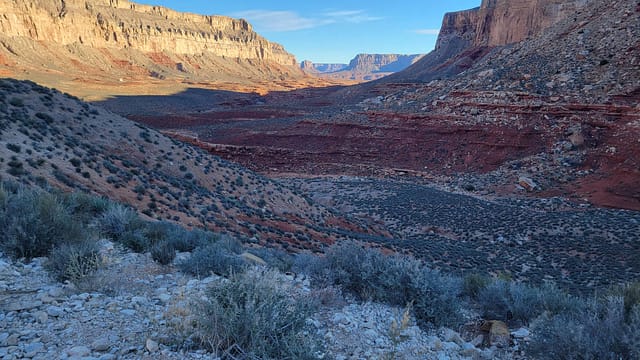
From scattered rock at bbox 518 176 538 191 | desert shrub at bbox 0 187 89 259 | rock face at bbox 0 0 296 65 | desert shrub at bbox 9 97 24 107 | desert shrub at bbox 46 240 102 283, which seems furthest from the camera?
rock face at bbox 0 0 296 65

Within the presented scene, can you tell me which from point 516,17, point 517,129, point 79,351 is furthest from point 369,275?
point 516,17

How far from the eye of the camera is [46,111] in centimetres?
1376

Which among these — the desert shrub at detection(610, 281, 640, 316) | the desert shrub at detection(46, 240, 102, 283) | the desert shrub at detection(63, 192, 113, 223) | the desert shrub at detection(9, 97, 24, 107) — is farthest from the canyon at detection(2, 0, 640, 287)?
the desert shrub at detection(610, 281, 640, 316)

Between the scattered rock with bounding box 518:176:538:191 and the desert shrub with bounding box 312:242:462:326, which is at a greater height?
the desert shrub with bounding box 312:242:462:326

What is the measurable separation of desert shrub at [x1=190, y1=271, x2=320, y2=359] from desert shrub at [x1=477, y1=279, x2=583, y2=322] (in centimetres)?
258

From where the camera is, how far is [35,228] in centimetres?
466

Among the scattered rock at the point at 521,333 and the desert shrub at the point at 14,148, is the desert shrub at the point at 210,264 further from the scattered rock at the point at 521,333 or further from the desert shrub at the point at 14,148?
the desert shrub at the point at 14,148

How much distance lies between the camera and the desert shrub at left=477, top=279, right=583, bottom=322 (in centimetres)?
457

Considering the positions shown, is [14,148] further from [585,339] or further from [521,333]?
[585,339]

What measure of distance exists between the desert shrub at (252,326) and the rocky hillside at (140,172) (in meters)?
6.33

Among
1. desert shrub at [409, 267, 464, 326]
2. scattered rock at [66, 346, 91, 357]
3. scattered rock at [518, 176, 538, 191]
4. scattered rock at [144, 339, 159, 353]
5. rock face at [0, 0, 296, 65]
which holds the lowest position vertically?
scattered rock at [518, 176, 538, 191]

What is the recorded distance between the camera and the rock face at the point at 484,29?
135 feet

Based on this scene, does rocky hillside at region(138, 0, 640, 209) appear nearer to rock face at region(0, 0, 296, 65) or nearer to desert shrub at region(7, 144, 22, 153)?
desert shrub at region(7, 144, 22, 153)

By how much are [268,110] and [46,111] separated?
37106 mm
